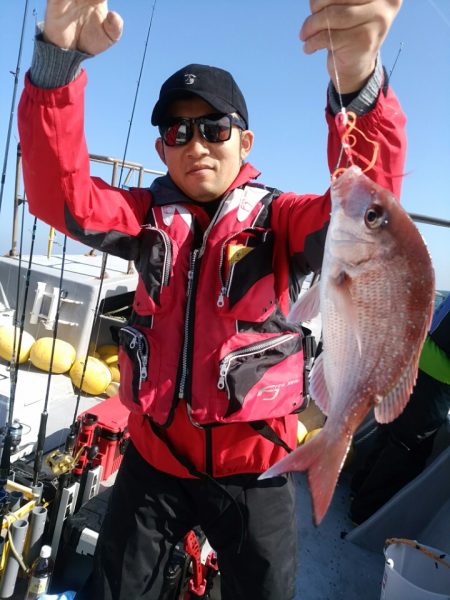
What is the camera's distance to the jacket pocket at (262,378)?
185 centimetres

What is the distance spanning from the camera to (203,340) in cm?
195

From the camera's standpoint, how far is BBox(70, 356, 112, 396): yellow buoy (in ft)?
15.8

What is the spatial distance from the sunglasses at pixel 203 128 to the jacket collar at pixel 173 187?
230 mm

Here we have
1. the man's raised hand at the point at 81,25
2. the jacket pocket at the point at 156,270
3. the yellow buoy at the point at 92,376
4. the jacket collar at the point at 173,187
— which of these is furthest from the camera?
the yellow buoy at the point at 92,376

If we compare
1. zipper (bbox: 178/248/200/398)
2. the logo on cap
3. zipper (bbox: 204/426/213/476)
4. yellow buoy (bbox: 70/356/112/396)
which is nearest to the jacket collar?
zipper (bbox: 178/248/200/398)

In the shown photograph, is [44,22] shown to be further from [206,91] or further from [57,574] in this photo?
[57,574]

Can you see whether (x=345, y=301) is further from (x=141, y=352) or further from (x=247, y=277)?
(x=141, y=352)

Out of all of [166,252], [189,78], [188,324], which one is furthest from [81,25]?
[188,324]

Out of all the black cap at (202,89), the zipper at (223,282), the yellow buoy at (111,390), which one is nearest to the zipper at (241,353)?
the zipper at (223,282)

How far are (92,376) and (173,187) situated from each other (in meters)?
3.18

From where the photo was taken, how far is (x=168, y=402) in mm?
1933

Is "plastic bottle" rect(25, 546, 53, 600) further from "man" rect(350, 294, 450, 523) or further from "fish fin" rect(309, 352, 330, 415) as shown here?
"man" rect(350, 294, 450, 523)

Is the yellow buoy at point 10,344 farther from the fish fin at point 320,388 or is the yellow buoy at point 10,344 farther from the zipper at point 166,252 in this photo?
the fish fin at point 320,388

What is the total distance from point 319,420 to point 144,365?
3873mm
